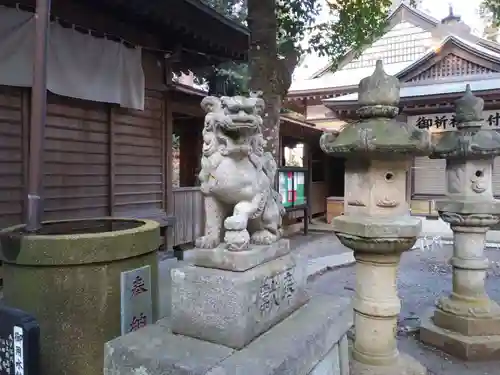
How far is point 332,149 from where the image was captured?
3.22m

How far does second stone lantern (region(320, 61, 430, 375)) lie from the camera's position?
9.97 ft

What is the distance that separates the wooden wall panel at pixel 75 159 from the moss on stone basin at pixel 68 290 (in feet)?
9.01

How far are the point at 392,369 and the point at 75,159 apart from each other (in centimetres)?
472

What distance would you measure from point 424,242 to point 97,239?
1072 cm

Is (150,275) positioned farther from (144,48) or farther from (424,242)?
(424,242)

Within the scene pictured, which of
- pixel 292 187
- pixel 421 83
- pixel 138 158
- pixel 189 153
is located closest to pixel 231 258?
pixel 138 158

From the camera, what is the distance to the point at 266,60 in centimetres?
610

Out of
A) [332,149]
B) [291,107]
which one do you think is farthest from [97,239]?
[291,107]

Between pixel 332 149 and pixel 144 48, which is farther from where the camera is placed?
pixel 144 48

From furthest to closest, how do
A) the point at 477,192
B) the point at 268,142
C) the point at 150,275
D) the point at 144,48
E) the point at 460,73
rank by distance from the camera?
the point at 460,73
the point at 144,48
the point at 268,142
the point at 477,192
the point at 150,275

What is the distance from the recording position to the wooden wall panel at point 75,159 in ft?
17.8

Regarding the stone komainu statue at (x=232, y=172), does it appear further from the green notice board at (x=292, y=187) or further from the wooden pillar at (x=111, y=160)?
the green notice board at (x=292, y=187)

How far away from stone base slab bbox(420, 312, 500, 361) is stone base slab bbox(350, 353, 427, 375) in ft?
3.26

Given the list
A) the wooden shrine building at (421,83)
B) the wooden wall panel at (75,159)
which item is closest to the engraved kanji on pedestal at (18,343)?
the wooden wall panel at (75,159)
